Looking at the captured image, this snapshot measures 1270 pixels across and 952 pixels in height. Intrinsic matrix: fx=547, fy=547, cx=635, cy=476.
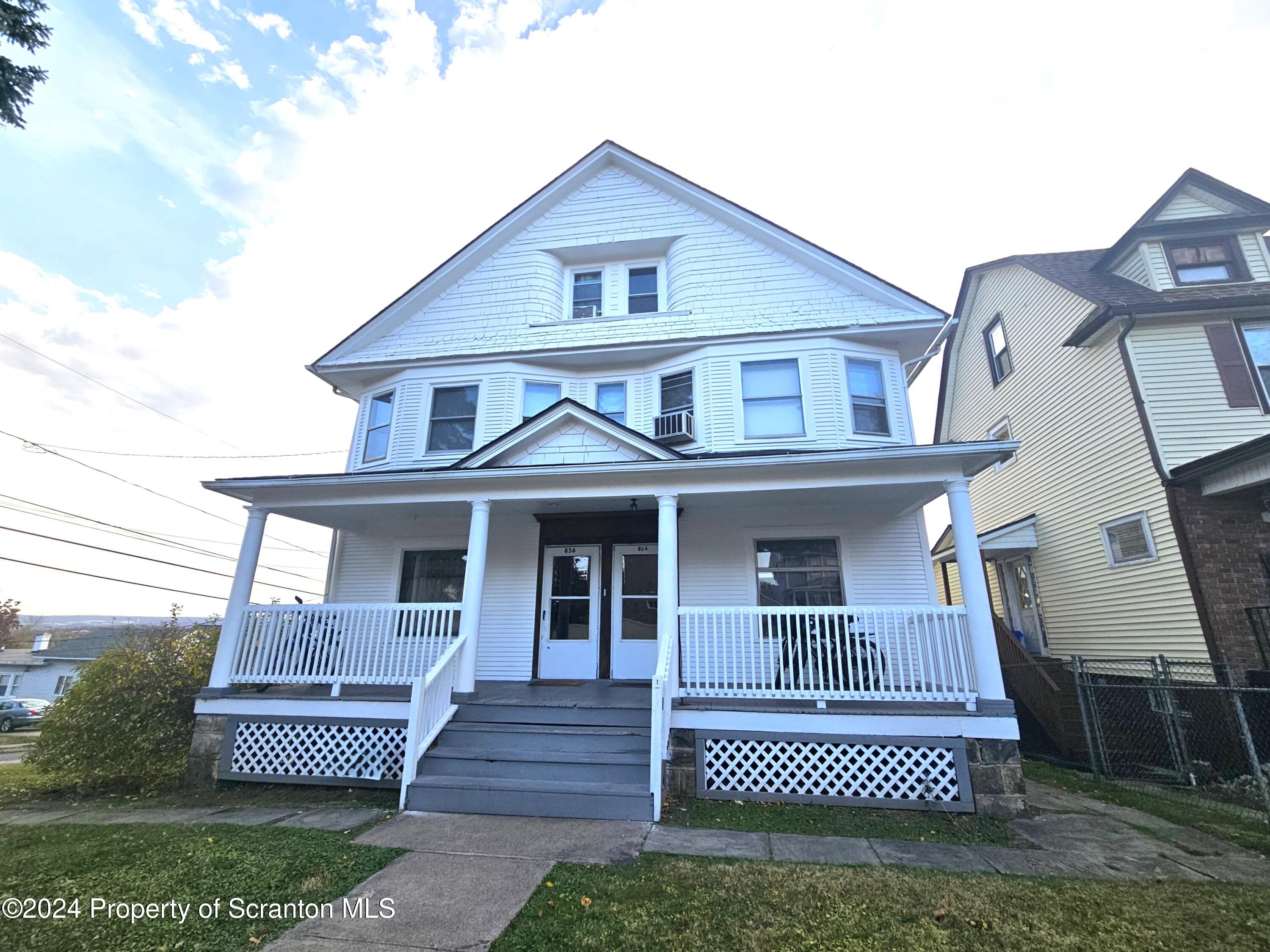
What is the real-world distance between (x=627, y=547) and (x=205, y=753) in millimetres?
6236

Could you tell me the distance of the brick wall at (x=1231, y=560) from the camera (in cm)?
768

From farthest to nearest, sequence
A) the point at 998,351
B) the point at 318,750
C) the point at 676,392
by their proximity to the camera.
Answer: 1. the point at 998,351
2. the point at 676,392
3. the point at 318,750

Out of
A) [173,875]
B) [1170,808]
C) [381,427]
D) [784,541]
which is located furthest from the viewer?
[381,427]

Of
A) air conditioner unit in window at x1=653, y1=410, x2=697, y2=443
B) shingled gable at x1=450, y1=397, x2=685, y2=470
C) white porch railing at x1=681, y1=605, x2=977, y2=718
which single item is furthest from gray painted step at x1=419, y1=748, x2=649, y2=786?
air conditioner unit in window at x1=653, y1=410, x2=697, y2=443

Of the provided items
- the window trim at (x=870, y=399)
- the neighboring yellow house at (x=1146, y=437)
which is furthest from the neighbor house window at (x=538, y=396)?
the neighboring yellow house at (x=1146, y=437)

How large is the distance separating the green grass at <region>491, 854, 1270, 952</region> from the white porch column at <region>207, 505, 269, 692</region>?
19.6ft

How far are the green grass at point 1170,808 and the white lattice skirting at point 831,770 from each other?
2111mm

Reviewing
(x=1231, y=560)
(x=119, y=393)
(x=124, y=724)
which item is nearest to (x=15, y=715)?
(x=119, y=393)

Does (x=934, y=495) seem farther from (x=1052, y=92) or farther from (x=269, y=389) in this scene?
(x=269, y=389)

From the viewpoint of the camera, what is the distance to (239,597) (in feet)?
25.1

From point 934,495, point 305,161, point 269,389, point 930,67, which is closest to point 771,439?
point 934,495

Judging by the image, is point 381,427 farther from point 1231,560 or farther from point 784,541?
point 1231,560

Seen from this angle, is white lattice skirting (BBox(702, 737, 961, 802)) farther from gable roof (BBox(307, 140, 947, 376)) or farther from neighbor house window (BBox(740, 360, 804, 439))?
gable roof (BBox(307, 140, 947, 376))

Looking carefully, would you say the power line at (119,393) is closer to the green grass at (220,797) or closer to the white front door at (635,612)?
the green grass at (220,797)
